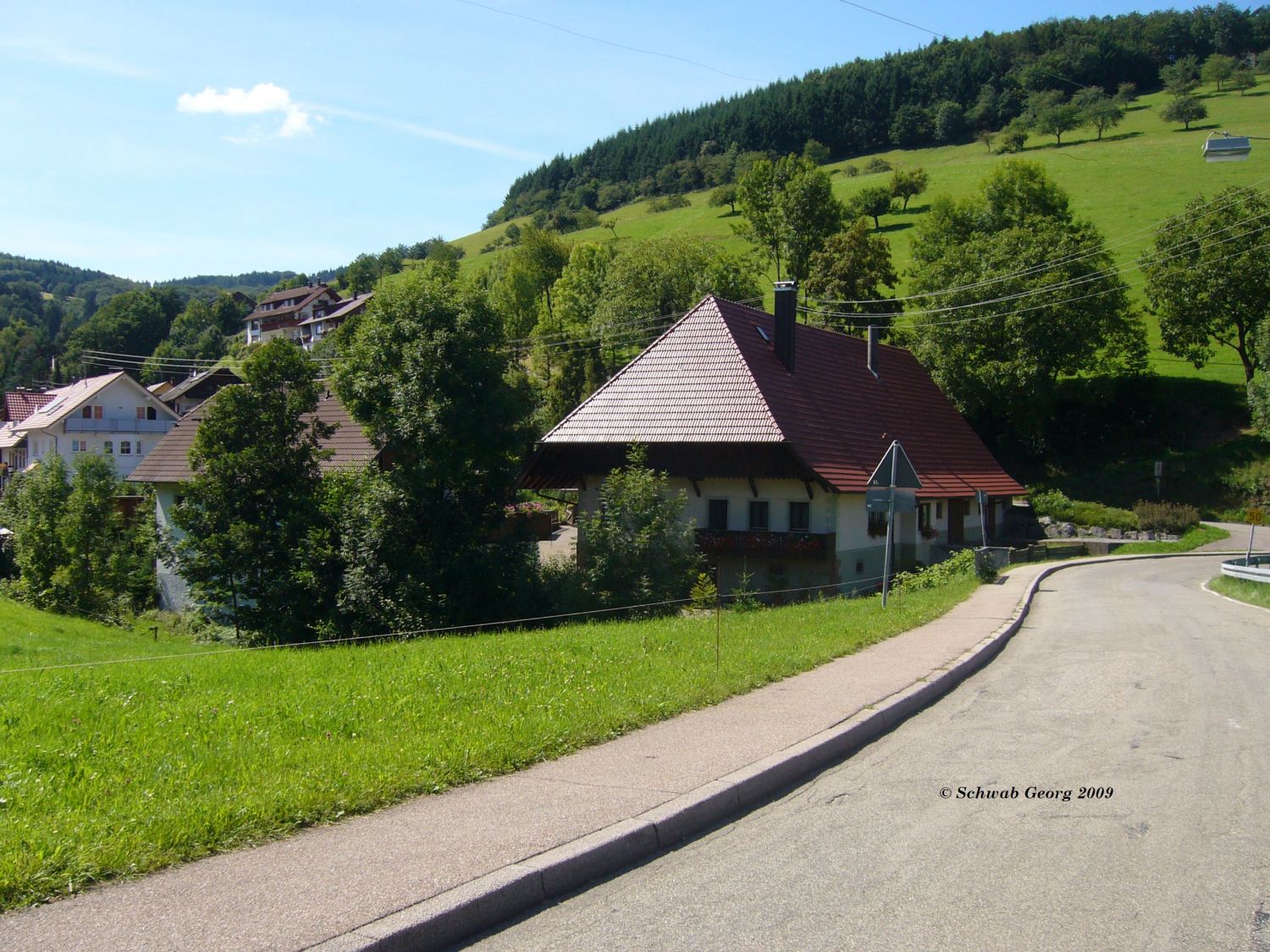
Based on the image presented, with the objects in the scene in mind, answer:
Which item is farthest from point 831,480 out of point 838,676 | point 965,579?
point 838,676

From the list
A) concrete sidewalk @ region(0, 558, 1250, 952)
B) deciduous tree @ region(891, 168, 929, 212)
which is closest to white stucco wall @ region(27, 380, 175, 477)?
deciduous tree @ region(891, 168, 929, 212)

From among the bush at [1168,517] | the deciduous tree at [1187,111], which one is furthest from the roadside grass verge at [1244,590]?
the deciduous tree at [1187,111]

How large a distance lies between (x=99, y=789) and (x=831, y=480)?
2336 cm

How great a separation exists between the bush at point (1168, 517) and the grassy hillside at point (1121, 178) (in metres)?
13.6

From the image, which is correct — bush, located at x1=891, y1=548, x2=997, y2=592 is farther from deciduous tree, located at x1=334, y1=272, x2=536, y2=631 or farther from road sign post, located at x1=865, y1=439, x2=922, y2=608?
deciduous tree, located at x1=334, y1=272, x2=536, y2=631

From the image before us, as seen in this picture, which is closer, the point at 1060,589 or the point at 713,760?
the point at 713,760

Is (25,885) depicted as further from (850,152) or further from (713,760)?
(850,152)

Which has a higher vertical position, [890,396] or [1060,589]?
[890,396]

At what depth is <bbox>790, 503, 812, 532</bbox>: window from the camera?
28828 millimetres

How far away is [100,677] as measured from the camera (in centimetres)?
1055

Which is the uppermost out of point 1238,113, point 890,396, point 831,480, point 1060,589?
point 1238,113

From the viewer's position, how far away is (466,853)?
17.7ft

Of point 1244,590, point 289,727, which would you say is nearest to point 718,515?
point 1244,590

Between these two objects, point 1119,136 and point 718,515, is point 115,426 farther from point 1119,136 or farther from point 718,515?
point 1119,136
